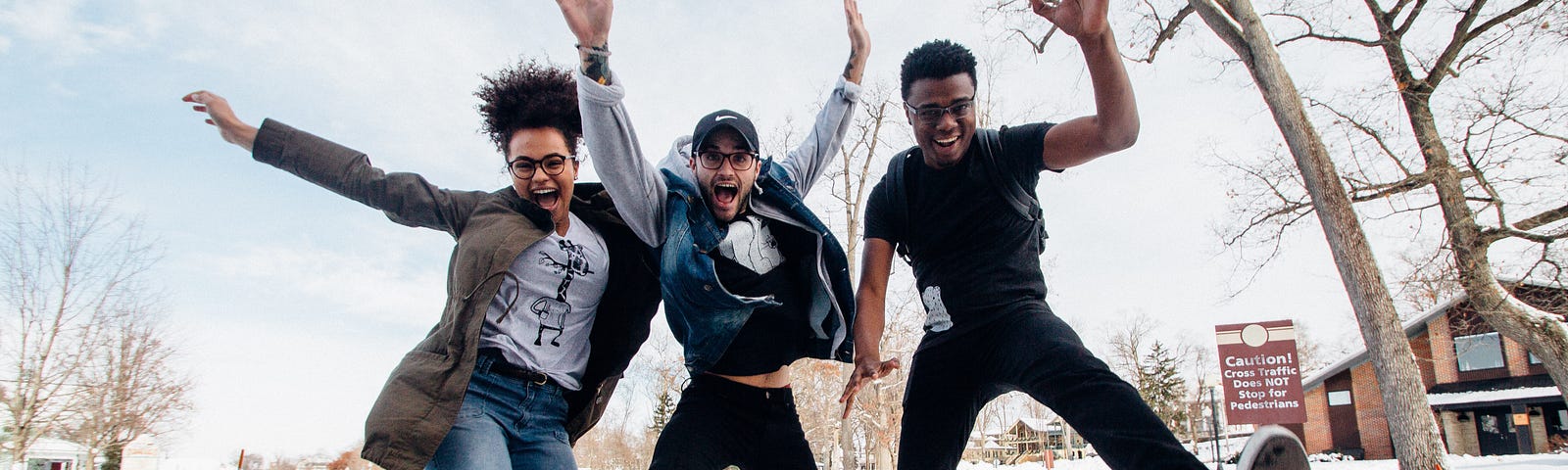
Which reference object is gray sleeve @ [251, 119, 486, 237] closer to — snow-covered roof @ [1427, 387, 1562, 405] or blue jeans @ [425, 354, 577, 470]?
blue jeans @ [425, 354, 577, 470]

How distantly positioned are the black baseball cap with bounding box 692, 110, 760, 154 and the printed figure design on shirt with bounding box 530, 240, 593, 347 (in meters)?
0.57

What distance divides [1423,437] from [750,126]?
1156cm

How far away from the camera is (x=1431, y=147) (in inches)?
531

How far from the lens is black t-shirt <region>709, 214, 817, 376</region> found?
2.96m

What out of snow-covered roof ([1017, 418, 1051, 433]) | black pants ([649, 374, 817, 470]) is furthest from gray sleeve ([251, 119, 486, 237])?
snow-covered roof ([1017, 418, 1051, 433])

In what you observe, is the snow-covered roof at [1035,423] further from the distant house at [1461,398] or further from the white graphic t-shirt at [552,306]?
the white graphic t-shirt at [552,306]

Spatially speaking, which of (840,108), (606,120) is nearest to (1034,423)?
(840,108)

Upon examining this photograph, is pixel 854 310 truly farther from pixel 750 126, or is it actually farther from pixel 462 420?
pixel 462 420

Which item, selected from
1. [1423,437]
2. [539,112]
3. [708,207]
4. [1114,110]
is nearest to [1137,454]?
[1114,110]

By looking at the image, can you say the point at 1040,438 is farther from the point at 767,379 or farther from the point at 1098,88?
the point at 1098,88

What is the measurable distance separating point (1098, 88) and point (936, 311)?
993 millimetres

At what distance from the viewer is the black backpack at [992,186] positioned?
9.64 ft

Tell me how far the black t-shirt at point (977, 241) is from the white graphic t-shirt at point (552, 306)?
123cm

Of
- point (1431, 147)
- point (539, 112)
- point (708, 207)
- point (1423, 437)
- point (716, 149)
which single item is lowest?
point (1423, 437)
